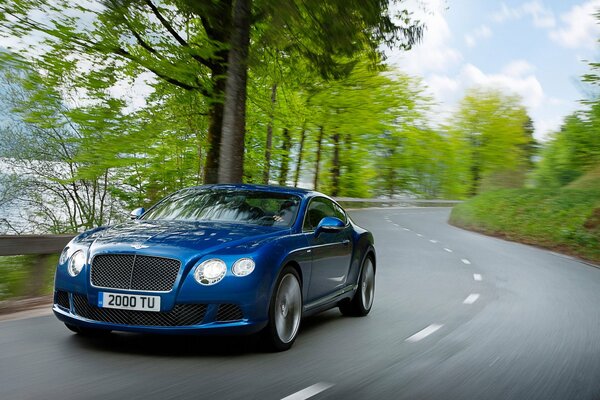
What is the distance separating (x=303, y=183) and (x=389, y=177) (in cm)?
1969

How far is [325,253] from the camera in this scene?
758cm

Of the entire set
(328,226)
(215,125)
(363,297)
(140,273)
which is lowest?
(363,297)

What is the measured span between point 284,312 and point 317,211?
1.78 m

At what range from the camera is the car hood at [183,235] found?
5.97 m

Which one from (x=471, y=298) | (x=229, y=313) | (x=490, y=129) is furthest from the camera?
(x=490, y=129)

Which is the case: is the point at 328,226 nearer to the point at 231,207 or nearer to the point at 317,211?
the point at 317,211

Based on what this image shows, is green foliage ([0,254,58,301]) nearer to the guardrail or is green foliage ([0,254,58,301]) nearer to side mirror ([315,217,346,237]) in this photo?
the guardrail

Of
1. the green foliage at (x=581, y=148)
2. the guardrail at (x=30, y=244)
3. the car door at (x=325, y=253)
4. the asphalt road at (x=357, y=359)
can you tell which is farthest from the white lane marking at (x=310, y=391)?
the green foliage at (x=581, y=148)

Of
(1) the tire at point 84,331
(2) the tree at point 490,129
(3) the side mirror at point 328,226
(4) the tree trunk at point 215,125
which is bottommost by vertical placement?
(1) the tire at point 84,331

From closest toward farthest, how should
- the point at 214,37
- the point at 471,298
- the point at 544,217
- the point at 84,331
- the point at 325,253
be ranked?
1. the point at 84,331
2. the point at 325,253
3. the point at 471,298
4. the point at 214,37
5. the point at 544,217

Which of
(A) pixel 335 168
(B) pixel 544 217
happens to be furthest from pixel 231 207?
(A) pixel 335 168

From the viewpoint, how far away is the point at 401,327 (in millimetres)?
8180

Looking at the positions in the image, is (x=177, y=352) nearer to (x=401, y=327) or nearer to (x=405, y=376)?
(x=405, y=376)

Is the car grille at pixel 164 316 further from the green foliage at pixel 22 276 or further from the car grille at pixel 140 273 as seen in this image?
the green foliage at pixel 22 276
